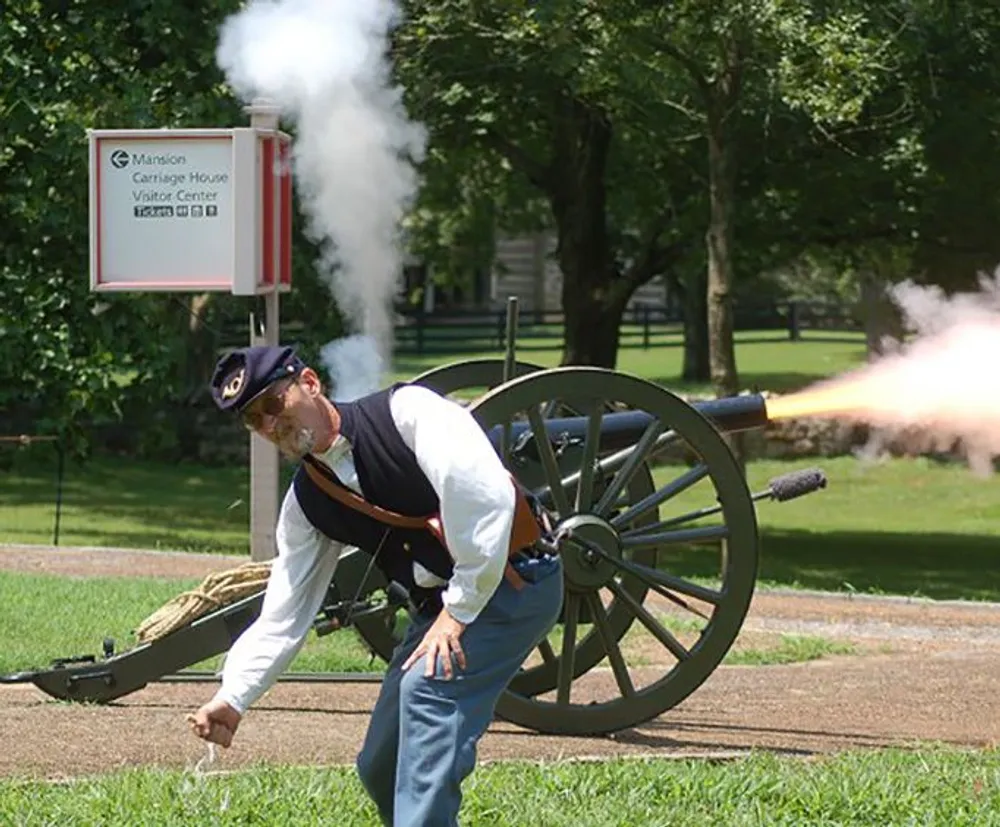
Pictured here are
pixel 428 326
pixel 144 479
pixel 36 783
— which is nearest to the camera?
pixel 36 783

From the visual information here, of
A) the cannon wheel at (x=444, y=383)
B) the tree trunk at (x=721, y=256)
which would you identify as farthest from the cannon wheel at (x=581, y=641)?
the tree trunk at (x=721, y=256)

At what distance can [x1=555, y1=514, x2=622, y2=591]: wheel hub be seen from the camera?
856 cm

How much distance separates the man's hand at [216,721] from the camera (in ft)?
17.5

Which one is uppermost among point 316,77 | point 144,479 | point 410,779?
point 316,77

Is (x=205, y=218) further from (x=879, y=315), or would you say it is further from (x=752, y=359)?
(x=752, y=359)

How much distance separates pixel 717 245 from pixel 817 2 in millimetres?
2477

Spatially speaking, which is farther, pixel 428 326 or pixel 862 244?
pixel 428 326

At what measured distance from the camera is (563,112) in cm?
2138

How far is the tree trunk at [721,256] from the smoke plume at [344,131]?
2.60m

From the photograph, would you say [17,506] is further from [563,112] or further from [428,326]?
[428,326]

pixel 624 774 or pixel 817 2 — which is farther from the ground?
pixel 817 2

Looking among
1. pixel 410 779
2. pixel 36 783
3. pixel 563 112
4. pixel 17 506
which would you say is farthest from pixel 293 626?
pixel 17 506

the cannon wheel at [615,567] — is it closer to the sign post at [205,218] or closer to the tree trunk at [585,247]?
the sign post at [205,218]

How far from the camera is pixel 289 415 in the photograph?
533cm
